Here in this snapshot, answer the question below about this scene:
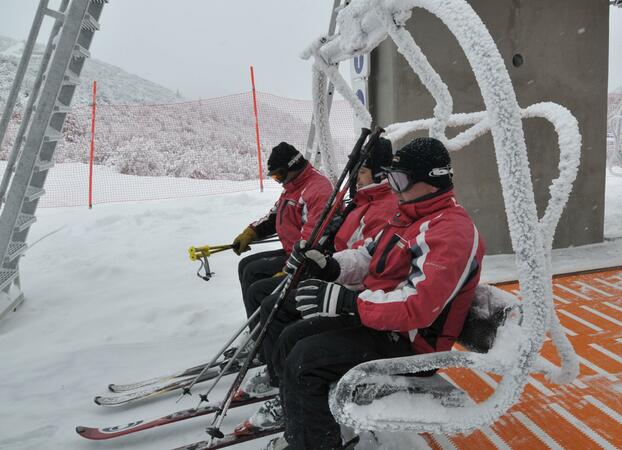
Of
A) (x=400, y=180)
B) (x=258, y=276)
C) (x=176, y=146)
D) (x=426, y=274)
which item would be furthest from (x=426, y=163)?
(x=176, y=146)

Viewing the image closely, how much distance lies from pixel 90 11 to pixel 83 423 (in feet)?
12.2

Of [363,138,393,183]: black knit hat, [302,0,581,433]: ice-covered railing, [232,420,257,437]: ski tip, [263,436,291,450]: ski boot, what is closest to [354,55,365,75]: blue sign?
[363,138,393,183]: black knit hat

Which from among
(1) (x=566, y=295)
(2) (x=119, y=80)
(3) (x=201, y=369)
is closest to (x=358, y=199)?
(3) (x=201, y=369)

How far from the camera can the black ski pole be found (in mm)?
2441

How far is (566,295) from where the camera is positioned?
167 inches

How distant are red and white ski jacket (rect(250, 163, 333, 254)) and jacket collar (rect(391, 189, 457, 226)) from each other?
1.28m

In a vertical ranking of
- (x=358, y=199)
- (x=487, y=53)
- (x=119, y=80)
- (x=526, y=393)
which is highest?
(x=119, y=80)

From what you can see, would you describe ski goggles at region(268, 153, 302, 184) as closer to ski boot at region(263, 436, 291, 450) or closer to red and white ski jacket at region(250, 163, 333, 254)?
red and white ski jacket at region(250, 163, 333, 254)

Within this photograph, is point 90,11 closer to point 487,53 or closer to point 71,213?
point 487,53

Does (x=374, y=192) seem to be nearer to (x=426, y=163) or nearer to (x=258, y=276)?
(x=426, y=163)

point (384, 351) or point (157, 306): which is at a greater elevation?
point (384, 351)

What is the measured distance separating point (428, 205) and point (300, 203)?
A: 160cm

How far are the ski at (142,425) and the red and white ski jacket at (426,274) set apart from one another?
1.31 m

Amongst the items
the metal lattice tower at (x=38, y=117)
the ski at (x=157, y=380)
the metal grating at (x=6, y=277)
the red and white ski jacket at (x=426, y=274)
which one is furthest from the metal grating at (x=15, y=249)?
the red and white ski jacket at (x=426, y=274)
